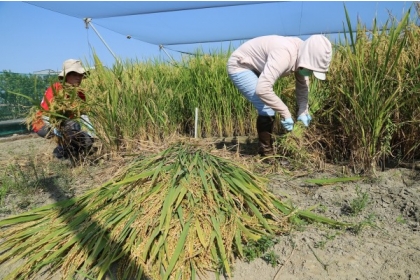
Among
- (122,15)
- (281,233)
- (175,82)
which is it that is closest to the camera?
(281,233)

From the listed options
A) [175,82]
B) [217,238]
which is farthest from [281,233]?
[175,82]

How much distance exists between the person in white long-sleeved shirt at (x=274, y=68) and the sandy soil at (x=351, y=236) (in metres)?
0.55

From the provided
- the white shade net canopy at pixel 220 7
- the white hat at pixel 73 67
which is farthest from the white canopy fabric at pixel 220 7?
the white hat at pixel 73 67

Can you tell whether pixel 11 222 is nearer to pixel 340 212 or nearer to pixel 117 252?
pixel 117 252

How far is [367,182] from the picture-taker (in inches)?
75.4

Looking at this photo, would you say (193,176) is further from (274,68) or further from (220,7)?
(220,7)

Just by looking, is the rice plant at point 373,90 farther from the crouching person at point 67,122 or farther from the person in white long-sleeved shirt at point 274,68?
the crouching person at point 67,122

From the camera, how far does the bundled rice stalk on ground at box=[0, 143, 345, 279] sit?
1265 mm

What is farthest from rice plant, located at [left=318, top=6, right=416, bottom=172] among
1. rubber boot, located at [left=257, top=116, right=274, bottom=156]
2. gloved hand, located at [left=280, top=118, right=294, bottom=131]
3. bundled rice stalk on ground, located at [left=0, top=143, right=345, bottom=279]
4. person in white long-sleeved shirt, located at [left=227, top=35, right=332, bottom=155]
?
bundled rice stalk on ground, located at [left=0, top=143, right=345, bottom=279]

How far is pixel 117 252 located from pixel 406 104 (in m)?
1.89

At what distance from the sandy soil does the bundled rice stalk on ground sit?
0.32 feet

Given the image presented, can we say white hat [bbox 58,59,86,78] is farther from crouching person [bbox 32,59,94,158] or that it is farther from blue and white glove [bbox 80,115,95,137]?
blue and white glove [bbox 80,115,95,137]

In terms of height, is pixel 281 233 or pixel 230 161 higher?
pixel 230 161

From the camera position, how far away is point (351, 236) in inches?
55.8
